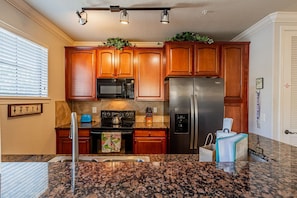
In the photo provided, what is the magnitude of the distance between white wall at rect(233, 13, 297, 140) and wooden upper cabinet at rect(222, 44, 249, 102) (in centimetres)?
17

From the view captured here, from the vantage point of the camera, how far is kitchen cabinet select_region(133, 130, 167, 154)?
3.37m

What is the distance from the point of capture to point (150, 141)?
133 inches

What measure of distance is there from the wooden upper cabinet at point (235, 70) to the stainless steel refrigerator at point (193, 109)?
1.21 feet

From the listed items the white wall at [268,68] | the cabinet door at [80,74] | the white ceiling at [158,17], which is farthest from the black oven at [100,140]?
the white wall at [268,68]

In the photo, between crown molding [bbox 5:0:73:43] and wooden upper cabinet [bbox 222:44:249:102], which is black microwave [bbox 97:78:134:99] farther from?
wooden upper cabinet [bbox 222:44:249:102]

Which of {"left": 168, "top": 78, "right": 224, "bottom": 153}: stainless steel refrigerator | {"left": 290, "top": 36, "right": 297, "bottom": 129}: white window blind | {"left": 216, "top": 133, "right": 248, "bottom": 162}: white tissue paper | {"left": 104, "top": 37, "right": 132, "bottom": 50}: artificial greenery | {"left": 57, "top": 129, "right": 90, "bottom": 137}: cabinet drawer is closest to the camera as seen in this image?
{"left": 216, "top": 133, "right": 248, "bottom": 162}: white tissue paper

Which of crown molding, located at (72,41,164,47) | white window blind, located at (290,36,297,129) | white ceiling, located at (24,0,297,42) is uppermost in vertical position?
white ceiling, located at (24,0,297,42)

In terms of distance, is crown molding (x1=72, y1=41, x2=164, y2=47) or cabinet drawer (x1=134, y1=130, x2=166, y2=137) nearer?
cabinet drawer (x1=134, y1=130, x2=166, y2=137)

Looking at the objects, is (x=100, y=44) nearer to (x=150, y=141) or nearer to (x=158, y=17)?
(x=158, y=17)

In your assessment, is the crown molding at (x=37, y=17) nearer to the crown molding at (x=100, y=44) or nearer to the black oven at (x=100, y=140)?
the crown molding at (x=100, y=44)

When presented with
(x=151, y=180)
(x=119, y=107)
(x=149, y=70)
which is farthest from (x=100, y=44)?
(x=151, y=180)

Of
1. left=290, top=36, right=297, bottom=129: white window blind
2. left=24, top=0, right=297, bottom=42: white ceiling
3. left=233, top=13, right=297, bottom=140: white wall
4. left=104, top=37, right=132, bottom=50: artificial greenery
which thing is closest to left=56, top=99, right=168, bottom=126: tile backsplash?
left=104, top=37, right=132, bottom=50: artificial greenery

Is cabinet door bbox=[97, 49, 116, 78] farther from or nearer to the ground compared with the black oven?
farther from the ground

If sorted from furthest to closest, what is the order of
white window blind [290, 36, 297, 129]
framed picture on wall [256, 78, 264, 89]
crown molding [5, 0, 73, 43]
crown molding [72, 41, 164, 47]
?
crown molding [72, 41, 164, 47] → framed picture on wall [256, 78, 264, 89] → white window blind [290, 36, 297, 129] → crown molding [5, 0, 73, 43]
